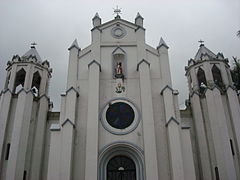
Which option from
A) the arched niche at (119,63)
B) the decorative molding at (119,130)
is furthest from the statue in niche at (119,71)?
the decorative molding at (119,130)

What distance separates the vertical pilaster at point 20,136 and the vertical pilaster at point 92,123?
491 centimetres

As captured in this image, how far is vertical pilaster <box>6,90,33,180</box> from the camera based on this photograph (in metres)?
16.0

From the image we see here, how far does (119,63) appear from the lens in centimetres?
1875

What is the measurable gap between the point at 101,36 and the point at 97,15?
255 cm

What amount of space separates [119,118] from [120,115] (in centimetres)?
22

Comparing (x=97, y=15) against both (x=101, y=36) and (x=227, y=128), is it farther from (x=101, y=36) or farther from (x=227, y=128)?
(x=227, y=128)

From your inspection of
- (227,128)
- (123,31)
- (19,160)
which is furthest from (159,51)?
(19,160)

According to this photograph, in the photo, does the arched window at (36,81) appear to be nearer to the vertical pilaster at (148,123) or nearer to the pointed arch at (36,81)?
the pointed arch at (36,81)

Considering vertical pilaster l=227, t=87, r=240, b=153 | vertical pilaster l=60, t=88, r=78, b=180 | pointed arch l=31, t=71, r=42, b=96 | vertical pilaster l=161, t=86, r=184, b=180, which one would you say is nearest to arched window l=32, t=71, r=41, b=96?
pointed arch l=31, t=71, r=42, b=96

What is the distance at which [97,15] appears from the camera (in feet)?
69.6

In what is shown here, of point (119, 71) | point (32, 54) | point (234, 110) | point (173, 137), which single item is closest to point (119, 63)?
point (119, 71)

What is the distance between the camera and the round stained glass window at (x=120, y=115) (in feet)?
53.5

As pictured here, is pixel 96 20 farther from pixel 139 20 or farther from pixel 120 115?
pixel 120 115

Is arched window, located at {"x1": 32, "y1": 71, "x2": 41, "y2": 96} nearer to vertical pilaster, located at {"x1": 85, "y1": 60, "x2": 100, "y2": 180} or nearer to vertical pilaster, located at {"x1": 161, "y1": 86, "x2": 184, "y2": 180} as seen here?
vertical pilaster, located at {"x1": 85, "y1": 60, "x2": 100, "y2": 180}
